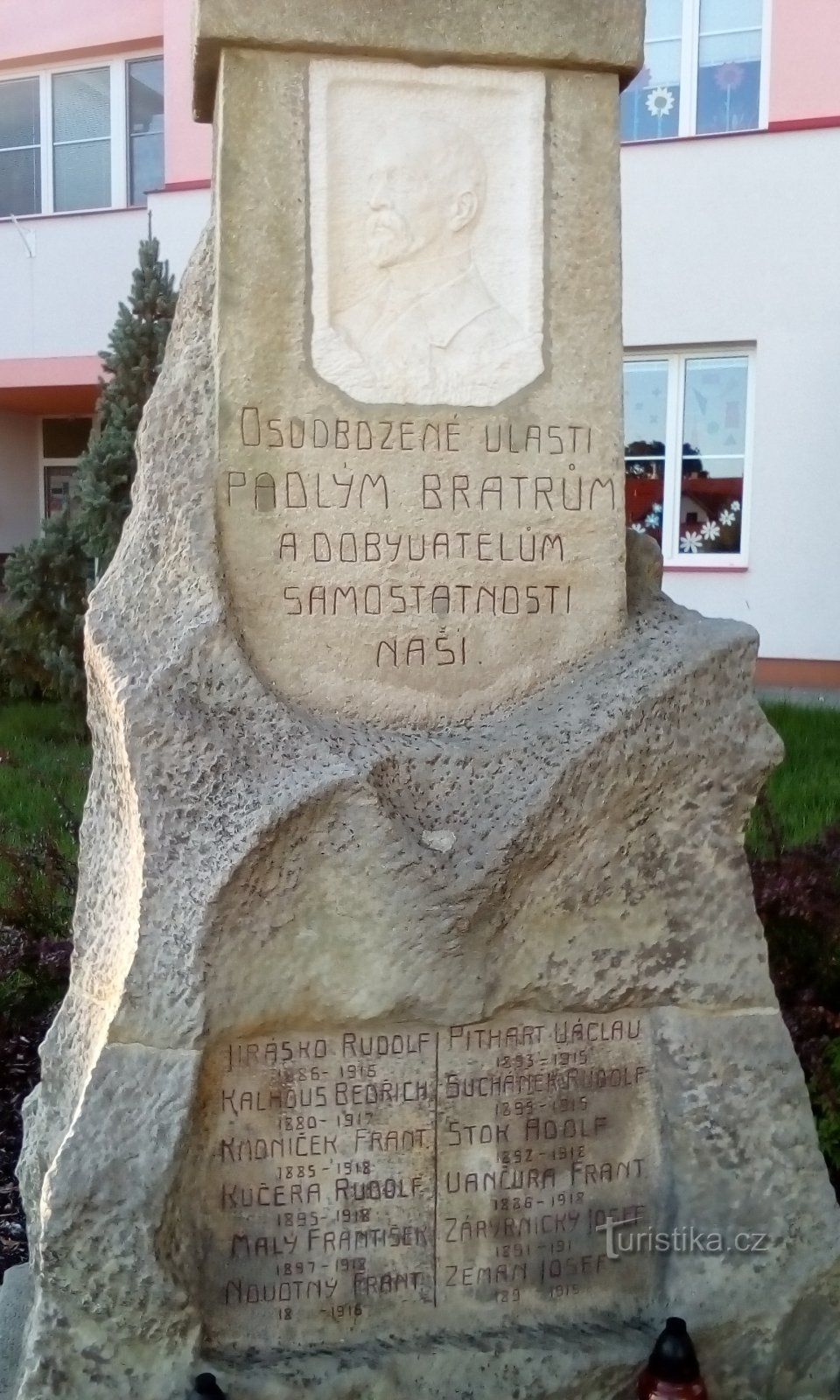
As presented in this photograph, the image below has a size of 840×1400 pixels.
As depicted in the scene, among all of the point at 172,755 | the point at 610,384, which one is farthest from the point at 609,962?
the point at 610,384

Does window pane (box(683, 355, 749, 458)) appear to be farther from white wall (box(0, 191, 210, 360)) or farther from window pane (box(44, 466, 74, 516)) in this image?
window pane (box(44, 466, 74, 516))

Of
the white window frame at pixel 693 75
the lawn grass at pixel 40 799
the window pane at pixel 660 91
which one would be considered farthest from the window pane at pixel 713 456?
the lawn grass at pixel 40 799

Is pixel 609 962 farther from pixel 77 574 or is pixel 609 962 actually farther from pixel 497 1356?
pixel 77 574

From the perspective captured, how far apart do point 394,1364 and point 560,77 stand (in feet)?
6.70

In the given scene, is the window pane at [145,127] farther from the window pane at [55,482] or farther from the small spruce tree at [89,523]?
the small spruce tree at [89,523]

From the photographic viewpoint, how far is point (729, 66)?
9.05m

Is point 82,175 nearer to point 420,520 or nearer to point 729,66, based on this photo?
point 729,66

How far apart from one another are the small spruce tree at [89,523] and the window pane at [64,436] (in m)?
5.99

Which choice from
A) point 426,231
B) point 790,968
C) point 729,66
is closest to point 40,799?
point 790,968

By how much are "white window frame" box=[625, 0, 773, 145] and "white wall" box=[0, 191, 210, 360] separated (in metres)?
4.37

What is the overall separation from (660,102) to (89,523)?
5209mm

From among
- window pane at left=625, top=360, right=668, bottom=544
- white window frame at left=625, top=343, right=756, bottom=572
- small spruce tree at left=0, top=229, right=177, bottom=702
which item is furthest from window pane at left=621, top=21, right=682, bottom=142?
small spruce tree at left=0, top=229, right=177, bottom=702

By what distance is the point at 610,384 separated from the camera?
2160 mm

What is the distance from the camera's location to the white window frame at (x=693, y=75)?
8.81m
